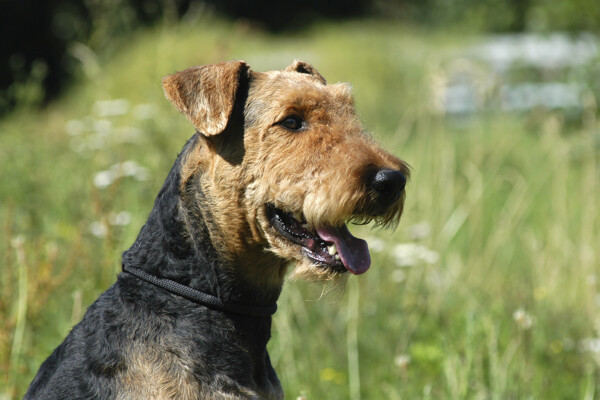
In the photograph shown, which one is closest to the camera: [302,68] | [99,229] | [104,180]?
[302,68]

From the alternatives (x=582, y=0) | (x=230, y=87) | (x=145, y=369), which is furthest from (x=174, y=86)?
(x=582, y=0)

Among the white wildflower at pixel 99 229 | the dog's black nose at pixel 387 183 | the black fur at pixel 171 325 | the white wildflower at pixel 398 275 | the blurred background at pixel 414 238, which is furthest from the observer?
the white wildflower at pixel 398 275

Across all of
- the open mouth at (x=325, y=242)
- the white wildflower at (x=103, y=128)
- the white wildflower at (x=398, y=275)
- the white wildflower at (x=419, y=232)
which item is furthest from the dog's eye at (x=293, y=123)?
the white wildflower at (x=103, y=128)

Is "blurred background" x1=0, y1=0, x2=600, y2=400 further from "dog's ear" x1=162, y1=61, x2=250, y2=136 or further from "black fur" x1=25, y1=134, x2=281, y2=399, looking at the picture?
"dog's ear" x1=162, y1=61, x2=250, y2=136

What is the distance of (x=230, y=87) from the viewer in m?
3.12

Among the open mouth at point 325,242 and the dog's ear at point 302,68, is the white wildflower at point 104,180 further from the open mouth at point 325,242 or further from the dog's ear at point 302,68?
the open mouth at point 325,242

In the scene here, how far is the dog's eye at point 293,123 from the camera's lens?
3.07 metres

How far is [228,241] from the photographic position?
2.94 m

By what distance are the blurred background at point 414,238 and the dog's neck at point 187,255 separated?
47 centimetres

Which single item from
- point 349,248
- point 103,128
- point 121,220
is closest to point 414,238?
point 121,220

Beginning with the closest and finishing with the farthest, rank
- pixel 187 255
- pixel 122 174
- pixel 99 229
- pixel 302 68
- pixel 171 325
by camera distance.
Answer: pixel 171 325 → pixel 187 255 → pixel 302 68 → pixel 99 229 → pixel 122 174

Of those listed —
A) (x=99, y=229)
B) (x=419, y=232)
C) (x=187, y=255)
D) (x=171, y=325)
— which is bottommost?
(x=419, y=232)

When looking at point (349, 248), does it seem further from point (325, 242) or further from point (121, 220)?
point (121, 220)

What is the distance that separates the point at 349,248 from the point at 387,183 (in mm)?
356
